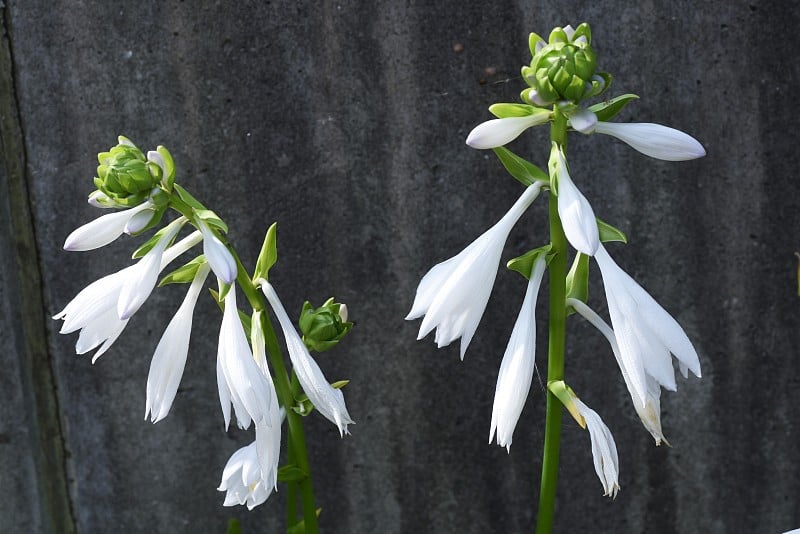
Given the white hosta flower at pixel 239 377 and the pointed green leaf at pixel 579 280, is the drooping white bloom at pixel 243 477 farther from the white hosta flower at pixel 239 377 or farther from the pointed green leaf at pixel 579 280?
the pointed green leaf at pixel 579 280

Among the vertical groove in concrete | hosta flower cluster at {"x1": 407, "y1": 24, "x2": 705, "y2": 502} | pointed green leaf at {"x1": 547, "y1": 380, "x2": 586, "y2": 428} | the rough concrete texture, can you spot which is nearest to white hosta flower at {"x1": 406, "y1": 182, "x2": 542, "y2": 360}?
hosta flower cluster at {"x1": 407, "y1": 24, "x2": 705, "y2": 502}

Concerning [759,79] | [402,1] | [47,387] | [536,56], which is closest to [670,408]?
[759,79]

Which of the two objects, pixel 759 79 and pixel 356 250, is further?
pixel 356 250

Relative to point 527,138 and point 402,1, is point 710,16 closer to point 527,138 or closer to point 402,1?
point 527,138

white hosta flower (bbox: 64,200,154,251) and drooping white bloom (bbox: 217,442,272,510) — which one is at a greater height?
white hosta flower (bbox: 64,200,154,251)

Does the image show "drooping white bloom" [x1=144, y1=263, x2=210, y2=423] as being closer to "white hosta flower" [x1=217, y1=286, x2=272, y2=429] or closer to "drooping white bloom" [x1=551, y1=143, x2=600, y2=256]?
"white hosta flower" [x1=217, y1=286, x2=272, y2=429]

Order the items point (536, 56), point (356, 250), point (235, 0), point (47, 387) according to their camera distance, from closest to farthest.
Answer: point (536, 56), point (235, 0), point (356, 250), point (47, 387)

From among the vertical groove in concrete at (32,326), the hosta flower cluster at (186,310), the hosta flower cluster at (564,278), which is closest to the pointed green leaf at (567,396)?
the hosta flower cluster at (564,278)
